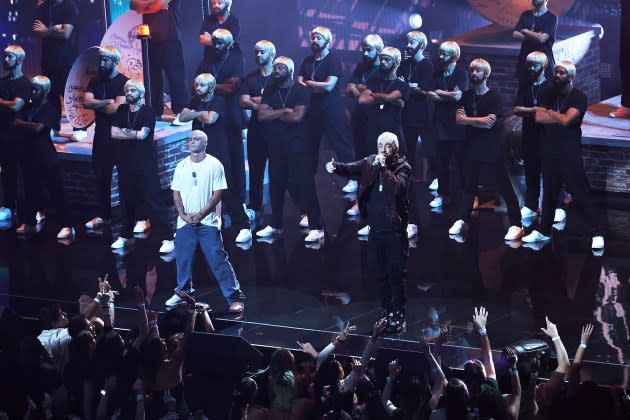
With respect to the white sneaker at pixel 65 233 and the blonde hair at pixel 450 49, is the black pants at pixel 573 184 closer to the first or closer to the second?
the blonde hair at pixel 450 49

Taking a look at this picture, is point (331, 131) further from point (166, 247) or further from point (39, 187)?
point (39, 187)

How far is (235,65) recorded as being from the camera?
1161 cm

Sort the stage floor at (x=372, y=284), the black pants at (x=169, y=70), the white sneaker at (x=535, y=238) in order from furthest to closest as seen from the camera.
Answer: the black pants at (x=169, y=70)
the white sneaker at (x=535, y=238)
the stage floor at (x=372, y=284)

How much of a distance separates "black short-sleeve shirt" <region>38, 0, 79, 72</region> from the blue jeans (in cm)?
374

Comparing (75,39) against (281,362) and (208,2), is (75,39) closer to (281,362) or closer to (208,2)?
(208,2)

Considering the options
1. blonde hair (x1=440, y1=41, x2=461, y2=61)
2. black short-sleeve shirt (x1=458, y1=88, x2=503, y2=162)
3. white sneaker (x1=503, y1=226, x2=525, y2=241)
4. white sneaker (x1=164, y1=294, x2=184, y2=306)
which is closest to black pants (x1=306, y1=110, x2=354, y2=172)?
blonde hair (x1=440, y1=41, x2=461, y2=61)

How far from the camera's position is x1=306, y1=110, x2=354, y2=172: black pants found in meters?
11.6

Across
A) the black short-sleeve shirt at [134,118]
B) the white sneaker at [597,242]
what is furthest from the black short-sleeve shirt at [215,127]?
the white sneaker at [597,242]

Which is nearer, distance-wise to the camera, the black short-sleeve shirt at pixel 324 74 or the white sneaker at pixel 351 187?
the black short-sleeve shirt at pixel 324 74

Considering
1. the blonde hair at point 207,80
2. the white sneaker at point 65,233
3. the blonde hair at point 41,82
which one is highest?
the blonde hair at point 207,80

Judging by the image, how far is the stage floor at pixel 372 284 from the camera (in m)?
9.07

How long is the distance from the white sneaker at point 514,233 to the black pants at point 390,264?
2049 mm

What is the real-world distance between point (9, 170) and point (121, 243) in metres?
1.49

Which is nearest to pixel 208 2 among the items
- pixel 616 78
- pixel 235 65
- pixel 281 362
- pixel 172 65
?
pixel 172 65
